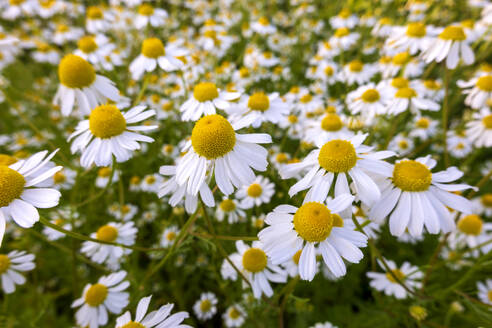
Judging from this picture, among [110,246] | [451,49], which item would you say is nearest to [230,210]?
[110,246]

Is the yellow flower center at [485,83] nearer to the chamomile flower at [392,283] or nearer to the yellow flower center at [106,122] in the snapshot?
the chamomile flower at [392,283]

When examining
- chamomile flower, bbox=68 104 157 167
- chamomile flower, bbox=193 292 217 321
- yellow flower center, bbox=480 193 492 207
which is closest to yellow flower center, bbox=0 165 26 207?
chamomile flower, bbox=68 104 157 167

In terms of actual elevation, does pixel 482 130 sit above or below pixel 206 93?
below

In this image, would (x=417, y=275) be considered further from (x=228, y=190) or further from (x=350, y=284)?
(x=228, y=190)

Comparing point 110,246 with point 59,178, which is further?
point 59,178

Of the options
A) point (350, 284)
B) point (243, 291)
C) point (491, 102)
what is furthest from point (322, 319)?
point (491, 102)

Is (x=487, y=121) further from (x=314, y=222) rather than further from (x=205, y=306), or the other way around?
(x=205, y=306)

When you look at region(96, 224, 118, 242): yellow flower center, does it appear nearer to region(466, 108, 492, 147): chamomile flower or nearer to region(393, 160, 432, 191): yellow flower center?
region(393, 160, 432, 191): yellow flower center
